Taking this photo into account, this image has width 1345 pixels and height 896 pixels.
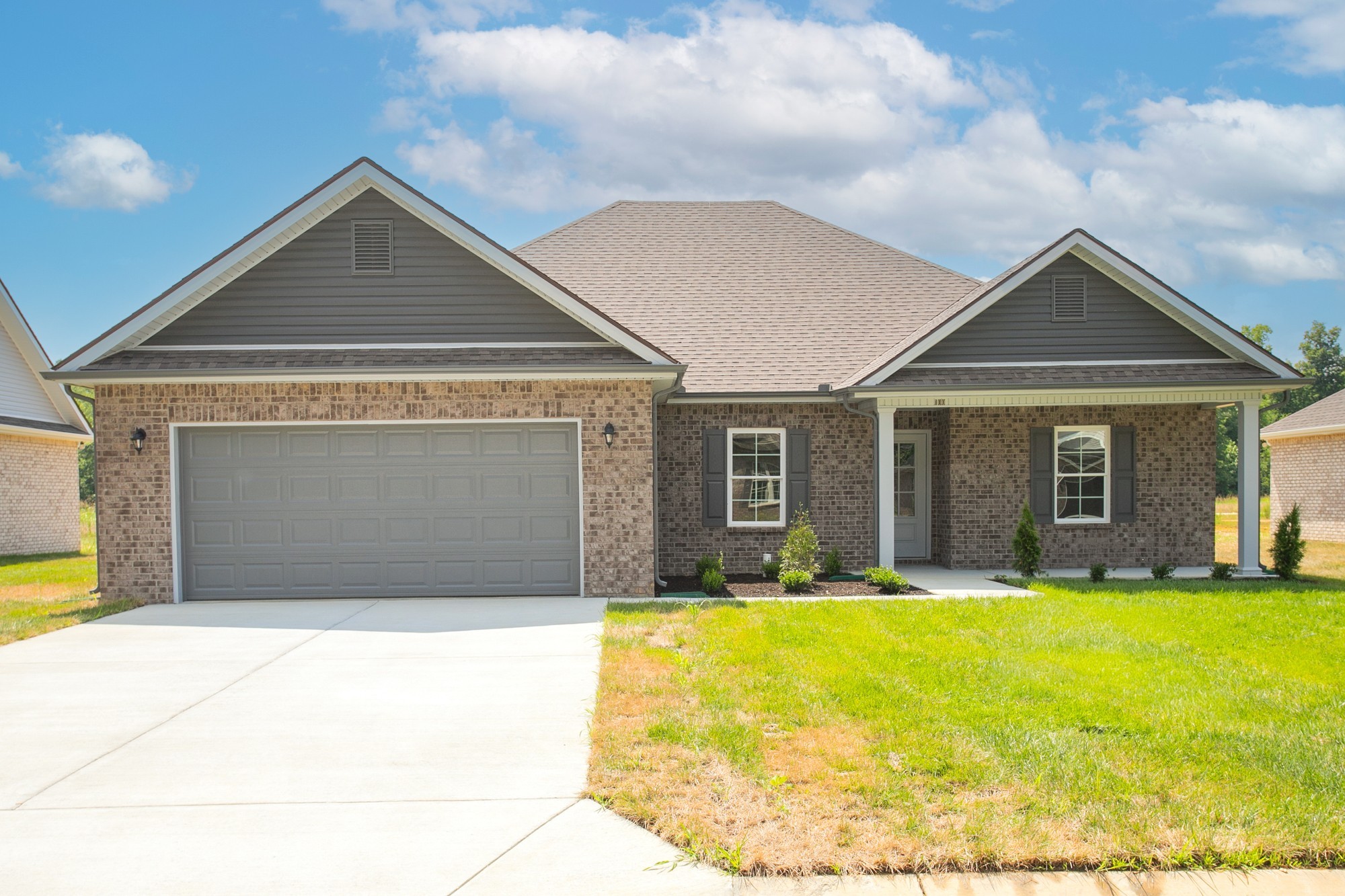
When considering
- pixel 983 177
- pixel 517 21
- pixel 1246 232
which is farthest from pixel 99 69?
pixel 1246 232

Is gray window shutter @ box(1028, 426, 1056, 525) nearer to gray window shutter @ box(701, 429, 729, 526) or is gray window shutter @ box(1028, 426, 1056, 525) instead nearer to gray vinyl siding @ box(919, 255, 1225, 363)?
gray vinyl siding @ box(919, 255, 1225, 363)

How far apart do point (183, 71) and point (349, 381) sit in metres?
9.72

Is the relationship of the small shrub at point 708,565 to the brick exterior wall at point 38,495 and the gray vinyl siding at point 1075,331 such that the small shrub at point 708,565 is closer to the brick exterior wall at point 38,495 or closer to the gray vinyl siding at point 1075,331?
the gray vinyl siding at point 1075,331

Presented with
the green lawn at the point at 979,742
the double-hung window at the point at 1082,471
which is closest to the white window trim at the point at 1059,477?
the double-hung window at the point at 1082,471

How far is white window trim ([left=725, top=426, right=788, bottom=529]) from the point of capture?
45.3ft

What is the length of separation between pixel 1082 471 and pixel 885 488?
3841 millimetres

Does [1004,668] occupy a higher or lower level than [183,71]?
lower

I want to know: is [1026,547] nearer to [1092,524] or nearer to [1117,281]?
[1092,524]

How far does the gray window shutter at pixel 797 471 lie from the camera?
13812 mm

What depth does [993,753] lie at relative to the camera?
200 inches

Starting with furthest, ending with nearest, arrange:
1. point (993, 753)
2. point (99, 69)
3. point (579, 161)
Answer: point (579, 161) → point (99, 69) → point (993, 753)

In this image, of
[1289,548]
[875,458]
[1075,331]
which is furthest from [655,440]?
[1289,548]

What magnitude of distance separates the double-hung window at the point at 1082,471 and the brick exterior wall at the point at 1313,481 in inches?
389

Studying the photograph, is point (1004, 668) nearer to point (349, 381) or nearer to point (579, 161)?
point (349, 381)
